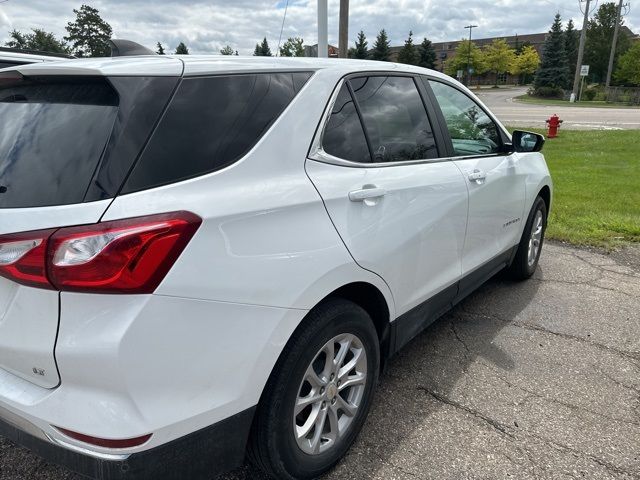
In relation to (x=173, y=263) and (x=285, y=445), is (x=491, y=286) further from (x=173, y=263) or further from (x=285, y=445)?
(x=173, y=263)

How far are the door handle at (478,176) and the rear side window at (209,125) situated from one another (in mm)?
1496

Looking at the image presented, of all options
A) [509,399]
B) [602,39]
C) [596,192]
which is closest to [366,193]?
[509,399]

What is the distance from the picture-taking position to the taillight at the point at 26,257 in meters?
1.52

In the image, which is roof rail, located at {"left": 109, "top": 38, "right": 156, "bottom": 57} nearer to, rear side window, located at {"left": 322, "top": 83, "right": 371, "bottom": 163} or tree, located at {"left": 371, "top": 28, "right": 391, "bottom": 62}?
rear side window, located at {"left": 322, "top": 83, "right": 371, "bottom": 163}

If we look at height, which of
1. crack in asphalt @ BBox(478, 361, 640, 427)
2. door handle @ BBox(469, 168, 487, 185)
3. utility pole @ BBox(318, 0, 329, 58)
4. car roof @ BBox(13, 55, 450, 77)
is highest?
utility pole @ BBox(318, 0, 329, 58)

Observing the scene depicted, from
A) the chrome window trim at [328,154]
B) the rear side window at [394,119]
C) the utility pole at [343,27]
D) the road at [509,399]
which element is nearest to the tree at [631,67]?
the utility pole at [343,27]

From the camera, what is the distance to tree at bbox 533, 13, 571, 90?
202 ft

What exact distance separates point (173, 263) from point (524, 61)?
8788 centimetres

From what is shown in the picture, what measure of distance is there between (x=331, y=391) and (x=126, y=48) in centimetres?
184

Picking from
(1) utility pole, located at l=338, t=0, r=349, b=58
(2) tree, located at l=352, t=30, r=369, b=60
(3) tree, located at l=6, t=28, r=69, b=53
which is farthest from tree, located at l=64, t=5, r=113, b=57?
(1) utility pole, located at l=338, t=0, r=349, b=58

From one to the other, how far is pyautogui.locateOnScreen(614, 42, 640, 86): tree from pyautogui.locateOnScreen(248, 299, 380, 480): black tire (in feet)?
216

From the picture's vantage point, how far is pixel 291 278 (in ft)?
6.05

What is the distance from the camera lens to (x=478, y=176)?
127 inches

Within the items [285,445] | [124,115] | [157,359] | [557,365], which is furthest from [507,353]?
[124,115]
